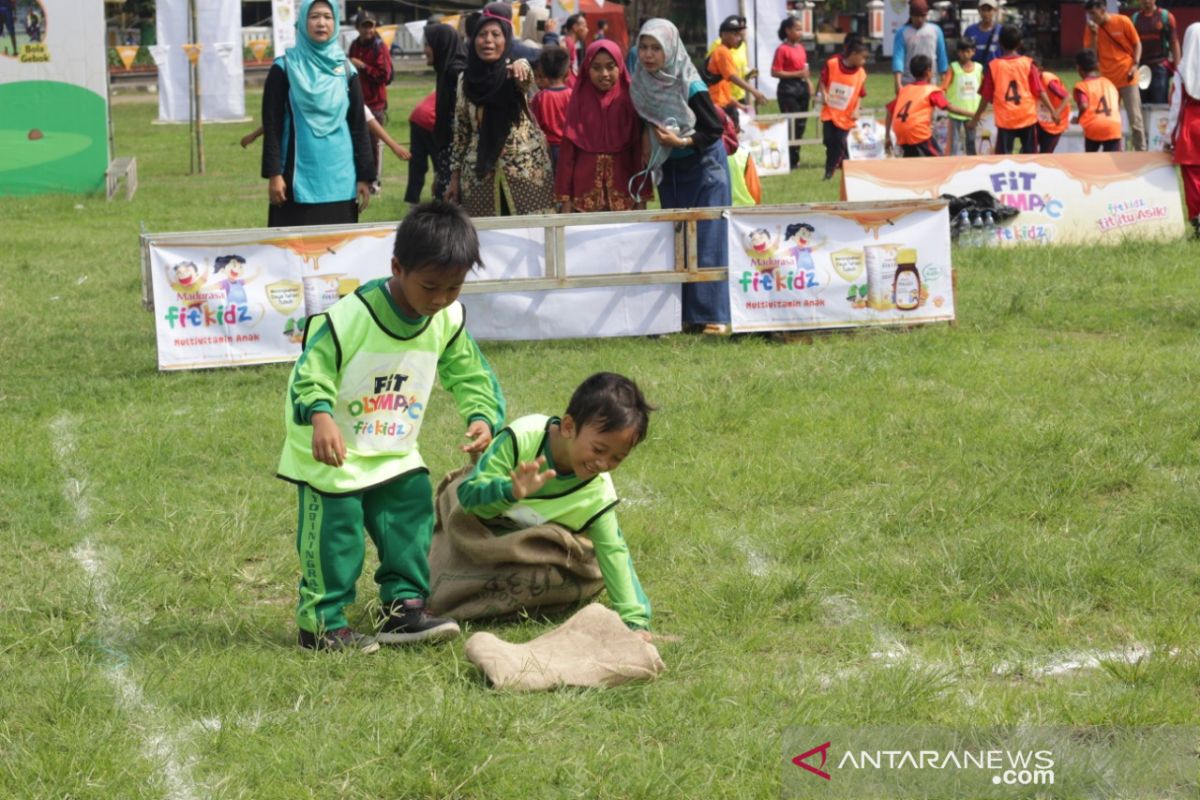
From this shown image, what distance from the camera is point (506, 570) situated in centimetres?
491

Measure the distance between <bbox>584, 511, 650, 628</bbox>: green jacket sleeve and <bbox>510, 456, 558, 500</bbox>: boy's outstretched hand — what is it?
0.52 meters

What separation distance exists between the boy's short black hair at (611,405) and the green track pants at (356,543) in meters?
0.59

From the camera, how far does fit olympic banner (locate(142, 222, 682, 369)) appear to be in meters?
8.73

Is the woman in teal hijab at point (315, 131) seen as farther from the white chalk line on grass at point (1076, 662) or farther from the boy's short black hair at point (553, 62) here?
the white chalk line on grass at point (1076, 662)

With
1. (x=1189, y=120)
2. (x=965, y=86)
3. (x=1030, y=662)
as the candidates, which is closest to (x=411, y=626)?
(x=1030, y=662)

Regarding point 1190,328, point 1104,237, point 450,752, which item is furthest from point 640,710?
point 1104,237

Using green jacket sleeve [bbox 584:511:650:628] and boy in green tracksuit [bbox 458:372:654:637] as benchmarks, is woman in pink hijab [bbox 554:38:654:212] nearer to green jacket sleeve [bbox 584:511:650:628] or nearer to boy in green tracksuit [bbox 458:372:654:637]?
boy in green tracksuit [bbox 458:372:654:637]

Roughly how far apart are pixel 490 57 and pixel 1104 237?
5.54 metres

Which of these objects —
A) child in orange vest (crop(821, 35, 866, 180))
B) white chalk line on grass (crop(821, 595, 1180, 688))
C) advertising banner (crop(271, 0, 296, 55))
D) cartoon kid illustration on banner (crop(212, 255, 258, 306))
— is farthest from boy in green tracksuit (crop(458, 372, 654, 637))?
advertising banner (crop(271, 0, 296, 55))

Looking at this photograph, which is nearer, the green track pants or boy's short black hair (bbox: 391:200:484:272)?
boy's short black hair (bbox: 391:200:484:272)

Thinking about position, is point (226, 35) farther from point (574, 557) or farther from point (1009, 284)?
point (574, 557)

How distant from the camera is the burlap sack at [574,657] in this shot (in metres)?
4.32

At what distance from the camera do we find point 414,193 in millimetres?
14469

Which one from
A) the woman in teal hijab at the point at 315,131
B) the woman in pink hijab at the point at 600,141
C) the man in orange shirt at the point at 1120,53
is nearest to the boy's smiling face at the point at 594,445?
the woman in teal hijab at the point at 315,131
